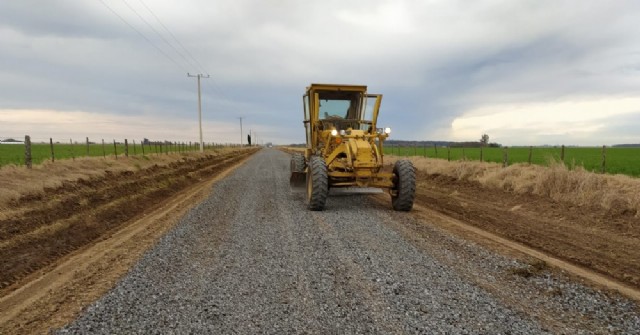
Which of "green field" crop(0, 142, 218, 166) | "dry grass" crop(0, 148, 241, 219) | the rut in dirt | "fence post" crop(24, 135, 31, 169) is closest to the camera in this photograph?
the rut in dirt

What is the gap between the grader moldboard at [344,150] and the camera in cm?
907

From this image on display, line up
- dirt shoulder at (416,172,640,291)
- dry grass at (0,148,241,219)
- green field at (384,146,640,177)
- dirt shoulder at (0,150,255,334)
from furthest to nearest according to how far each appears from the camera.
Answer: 1. green field at (384,146,640,177)
2. dry grass at (0,148,241,219)
3. dirt shoulder at (416,172,640,291)
4. dirt shoulder at (0,150,255,334)

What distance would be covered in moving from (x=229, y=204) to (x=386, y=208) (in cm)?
439

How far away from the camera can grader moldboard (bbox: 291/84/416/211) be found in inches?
357

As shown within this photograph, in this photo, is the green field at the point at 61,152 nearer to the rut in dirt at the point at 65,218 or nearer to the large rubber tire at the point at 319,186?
the rut in dirt at the point at 65,218

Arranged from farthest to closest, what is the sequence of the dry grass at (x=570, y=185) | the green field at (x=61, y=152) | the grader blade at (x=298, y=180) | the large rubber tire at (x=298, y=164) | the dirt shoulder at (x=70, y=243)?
the green field at (x=61, y=152)
the large rubber tire at (x=298, y=164)
the grader blade at (x=298, y=180)
the dry grass at (x=570, y=185)
the dirt shoulder at (x=70, y=243)

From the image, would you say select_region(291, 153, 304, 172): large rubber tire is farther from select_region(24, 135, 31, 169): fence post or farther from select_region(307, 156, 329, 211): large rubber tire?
select_region(24, 135, 31, 169): fence post

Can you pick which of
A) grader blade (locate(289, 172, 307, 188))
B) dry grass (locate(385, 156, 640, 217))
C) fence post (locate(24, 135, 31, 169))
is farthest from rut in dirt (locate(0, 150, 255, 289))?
dry grass (locate(385, 156, 640, 217))

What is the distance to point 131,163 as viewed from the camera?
2077 cm

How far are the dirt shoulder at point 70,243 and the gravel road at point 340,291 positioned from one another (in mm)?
387

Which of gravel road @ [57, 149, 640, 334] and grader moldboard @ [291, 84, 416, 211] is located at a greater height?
grader moldboard @ [291, 84, 416, 211]

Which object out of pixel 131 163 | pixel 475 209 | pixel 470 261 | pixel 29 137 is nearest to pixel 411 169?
pixel 475 209

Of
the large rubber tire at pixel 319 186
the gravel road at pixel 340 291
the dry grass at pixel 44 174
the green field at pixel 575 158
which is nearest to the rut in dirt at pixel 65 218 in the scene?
the dry grass at pixel 44 174

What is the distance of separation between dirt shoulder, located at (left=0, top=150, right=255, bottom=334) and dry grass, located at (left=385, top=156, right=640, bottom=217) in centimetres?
1039
